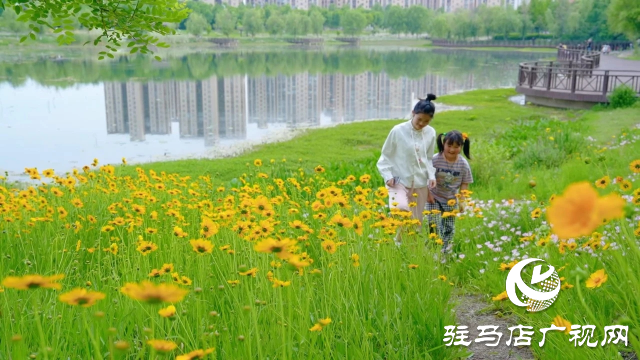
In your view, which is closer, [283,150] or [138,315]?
[138,315]

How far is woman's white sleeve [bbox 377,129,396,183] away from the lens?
441cm

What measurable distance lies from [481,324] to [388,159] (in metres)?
1.68

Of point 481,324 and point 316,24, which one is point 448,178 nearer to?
point 481,324

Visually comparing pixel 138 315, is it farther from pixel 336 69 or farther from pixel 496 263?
pixel 336 69

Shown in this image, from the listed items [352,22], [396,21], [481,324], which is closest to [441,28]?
[352,22]

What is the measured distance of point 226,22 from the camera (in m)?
87.5

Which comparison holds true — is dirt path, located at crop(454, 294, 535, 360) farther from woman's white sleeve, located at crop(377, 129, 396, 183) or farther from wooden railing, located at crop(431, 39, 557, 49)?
wooden railing, located at crop(431, 39, 557, 49)

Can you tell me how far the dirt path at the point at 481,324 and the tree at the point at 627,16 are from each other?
36297 mm

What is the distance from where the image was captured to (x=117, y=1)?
405 centimetres

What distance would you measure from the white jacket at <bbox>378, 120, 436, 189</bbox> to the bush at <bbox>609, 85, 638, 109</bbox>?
13423 millimetres

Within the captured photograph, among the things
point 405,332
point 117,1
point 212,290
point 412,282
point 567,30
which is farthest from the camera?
point 567,30

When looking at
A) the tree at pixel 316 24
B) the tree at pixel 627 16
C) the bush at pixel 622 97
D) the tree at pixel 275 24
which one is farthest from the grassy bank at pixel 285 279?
the tree at pixel 316 24

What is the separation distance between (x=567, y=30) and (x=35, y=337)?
7553 cm

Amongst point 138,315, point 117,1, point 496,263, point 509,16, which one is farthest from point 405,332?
point 509,16
